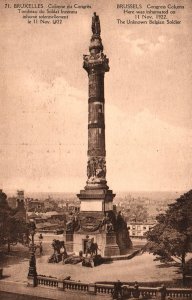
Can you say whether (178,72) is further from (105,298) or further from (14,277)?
(14,277)

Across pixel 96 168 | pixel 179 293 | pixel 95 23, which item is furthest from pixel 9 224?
pixel 95 23

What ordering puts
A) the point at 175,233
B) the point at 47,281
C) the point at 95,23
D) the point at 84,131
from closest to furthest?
the point at 47,281, the point at 175,233, the point at 95,23, the point at 84,131

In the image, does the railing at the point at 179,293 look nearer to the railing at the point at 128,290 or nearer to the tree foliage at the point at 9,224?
the railing at the point at 128,290

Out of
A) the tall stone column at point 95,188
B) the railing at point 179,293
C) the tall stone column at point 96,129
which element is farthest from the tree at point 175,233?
the tall stone column at point 96,129

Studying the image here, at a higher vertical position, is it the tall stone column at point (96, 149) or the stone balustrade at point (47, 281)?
the tall stone column at point (96, 149)

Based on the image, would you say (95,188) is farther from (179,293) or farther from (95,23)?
(179,293)

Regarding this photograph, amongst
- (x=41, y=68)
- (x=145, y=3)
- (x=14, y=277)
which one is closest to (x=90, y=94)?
A: (x=41, y=68)
